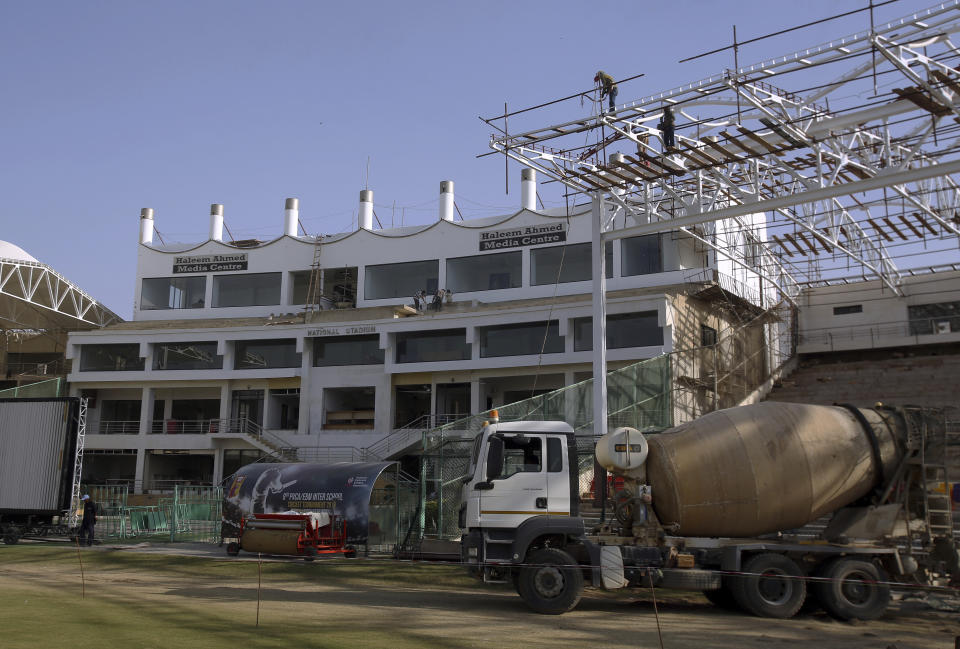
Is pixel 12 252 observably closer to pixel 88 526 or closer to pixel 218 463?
pixel 218 463

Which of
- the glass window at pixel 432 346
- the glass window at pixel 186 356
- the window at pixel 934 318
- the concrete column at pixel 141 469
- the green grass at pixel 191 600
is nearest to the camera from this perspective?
the green grass at pixel 191 600

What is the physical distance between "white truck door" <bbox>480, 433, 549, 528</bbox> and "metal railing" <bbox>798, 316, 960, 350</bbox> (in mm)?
32922

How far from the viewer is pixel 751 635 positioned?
11703 mm

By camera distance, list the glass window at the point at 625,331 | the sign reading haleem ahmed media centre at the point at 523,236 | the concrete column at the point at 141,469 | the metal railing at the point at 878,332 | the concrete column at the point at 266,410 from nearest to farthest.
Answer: the glass window at the point at 625,331 < the metal railing at the point at 878,332 < the sign reading haleem ahmed media centre at the point at 523,236 < the concrete column at the point at 141,469 < the concrete column at the point at 266,410

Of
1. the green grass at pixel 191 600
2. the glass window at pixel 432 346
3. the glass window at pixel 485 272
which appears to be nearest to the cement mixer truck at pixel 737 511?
the green grass at pixel 191 600

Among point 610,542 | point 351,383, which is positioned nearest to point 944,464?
point 610,542

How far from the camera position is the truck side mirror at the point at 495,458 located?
1387cm

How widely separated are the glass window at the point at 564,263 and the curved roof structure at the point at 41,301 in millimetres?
28507

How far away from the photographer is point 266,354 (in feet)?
163

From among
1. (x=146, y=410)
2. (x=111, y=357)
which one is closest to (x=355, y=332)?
(x=146, y=410)

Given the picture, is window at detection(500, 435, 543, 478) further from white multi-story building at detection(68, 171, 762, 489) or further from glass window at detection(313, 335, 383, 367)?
glass window at detection(313, 335, 383, 367)

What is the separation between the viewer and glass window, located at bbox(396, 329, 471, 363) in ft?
147

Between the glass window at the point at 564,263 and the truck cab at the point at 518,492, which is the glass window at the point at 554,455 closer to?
the truck cab at the point at 518,492

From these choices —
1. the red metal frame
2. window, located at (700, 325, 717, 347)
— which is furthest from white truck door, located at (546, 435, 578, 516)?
window, located at (700, 325, 717, 347)
